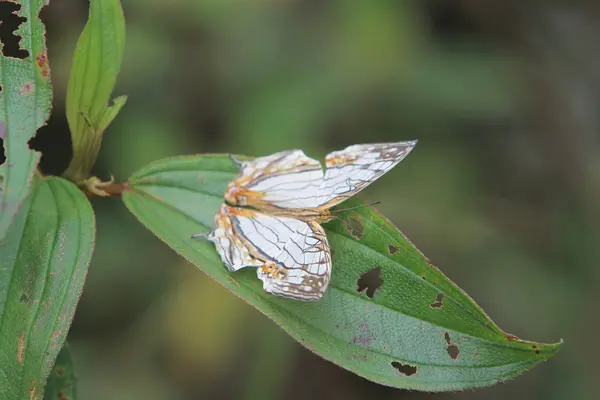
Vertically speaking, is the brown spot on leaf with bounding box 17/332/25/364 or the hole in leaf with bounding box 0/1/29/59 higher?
the hole in leaf with bounding box 0/1/29/59

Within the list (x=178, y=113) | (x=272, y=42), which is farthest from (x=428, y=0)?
(x=178, y=113)

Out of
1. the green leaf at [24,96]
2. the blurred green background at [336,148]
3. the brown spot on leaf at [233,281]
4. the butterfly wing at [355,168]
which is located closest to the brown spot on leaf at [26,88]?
the green leaf at [24,96]

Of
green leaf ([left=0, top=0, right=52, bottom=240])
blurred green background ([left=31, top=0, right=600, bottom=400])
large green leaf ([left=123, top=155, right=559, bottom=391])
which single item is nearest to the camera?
green leaf ([left=0, top=0, right=52, bottom=240])

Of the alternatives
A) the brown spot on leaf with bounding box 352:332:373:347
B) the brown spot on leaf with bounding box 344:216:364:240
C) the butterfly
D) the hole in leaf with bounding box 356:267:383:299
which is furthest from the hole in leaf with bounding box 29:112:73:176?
the brown spot on leaf with bounding box 352:332:373:347

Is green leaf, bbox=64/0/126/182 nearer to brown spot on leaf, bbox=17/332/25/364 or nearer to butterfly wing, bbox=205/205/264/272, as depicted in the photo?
butterfly wing, bbox=205/205/264/272

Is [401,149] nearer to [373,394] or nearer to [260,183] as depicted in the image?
[260,183]

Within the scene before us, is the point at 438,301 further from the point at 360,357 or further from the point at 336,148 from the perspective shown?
the point at 336,148

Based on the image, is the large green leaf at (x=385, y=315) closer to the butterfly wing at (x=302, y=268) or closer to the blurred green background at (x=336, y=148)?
the butterfly wing at (x=302, y=268)

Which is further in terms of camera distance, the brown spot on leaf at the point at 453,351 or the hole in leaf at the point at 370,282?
the hole in leaf at the point at 370,282
